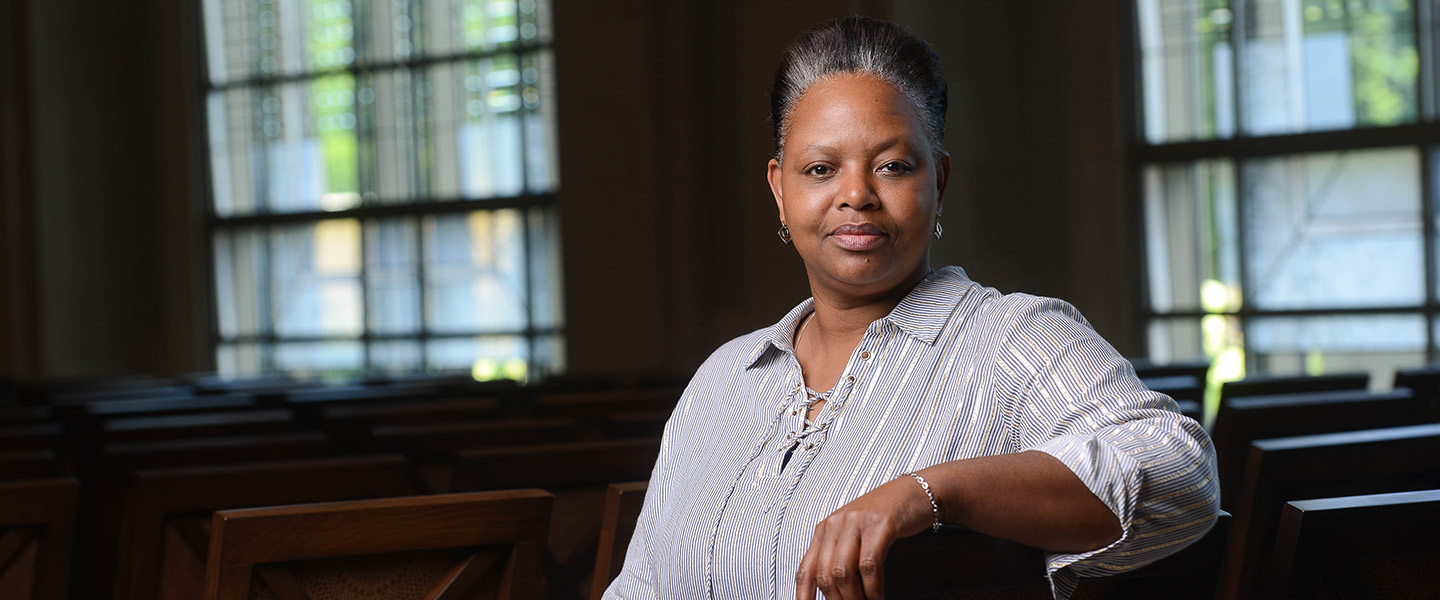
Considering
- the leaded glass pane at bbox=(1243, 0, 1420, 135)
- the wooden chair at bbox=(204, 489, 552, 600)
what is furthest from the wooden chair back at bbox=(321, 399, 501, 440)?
the leaded glass pane at bbox=(1243, 0, 1420, 135)

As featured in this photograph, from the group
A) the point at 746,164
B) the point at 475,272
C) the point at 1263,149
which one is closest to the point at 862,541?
the point at 746,164

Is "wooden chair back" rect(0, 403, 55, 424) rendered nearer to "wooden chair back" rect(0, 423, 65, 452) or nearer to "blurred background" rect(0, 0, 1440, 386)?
"wooden chair back" rect(0, 423, 65, 452)

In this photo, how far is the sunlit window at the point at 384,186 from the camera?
10766 millimetres

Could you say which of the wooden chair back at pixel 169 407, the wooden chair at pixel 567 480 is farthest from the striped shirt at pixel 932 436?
the wooden chair back at pixel 169 407

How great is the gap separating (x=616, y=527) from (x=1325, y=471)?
111 centimetres

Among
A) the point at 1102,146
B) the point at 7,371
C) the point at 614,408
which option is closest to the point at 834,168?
the point at 614,408

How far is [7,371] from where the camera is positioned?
11195 mm

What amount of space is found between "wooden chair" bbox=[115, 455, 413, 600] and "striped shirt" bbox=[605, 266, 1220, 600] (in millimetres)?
1051

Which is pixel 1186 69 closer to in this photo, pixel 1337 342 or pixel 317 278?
pixel 1337 342

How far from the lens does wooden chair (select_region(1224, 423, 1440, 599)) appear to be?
189cm

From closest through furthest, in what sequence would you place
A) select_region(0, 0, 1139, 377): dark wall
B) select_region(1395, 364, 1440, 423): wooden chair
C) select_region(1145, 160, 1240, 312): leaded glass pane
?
1. select_region(1395, 364, 1440, 423): wooden chair
2. select_region(0, 0, 1139, 377): dark wall
3. select_region(1145, 160, 1240, 312): leaded glass pane

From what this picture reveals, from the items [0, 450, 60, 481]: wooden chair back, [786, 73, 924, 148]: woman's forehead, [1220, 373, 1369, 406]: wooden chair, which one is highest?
[786, 73, 924, 148]: woman's forehead

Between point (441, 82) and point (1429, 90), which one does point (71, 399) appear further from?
point (1429, 90)

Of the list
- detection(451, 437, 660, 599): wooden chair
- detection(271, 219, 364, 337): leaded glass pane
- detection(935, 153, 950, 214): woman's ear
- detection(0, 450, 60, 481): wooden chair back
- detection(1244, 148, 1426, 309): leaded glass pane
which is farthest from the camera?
detection(271, 219, 364, 337): leaded glass pane
